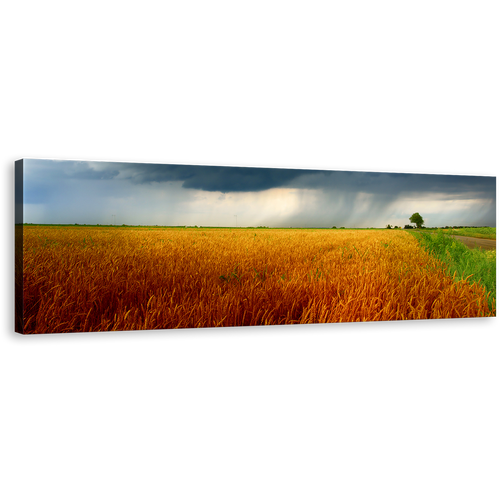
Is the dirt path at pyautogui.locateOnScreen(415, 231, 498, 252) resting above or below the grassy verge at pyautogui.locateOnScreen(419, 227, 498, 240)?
below

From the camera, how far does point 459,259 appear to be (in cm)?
272

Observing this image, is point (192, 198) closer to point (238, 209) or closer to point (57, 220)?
point (238, 209)

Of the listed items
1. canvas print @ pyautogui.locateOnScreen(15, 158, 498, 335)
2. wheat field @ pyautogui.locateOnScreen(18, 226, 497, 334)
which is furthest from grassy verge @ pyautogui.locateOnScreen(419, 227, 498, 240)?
wheat field @ pyautogui.locateOnScreen(18, 226, 497, 334)

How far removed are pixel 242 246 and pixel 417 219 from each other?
1461mm

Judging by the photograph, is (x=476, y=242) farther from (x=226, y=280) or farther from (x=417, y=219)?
(x=226, y=280)

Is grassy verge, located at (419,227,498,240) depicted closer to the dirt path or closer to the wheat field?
the dirt path

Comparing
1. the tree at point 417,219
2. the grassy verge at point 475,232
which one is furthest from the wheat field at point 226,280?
the grassy verge at point 475,232

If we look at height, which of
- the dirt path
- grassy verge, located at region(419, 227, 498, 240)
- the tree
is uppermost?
the tree

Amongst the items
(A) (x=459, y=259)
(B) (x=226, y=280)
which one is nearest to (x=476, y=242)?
(A) (x=459, y=259)

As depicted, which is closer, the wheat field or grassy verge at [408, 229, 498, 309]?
the wheat field

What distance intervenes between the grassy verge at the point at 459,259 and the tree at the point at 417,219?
0.09 meters

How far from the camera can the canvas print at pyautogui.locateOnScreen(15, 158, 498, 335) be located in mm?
1996

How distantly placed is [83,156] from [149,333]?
1.17 meters

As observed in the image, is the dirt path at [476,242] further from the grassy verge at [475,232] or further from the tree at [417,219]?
the tree at [417,219]
